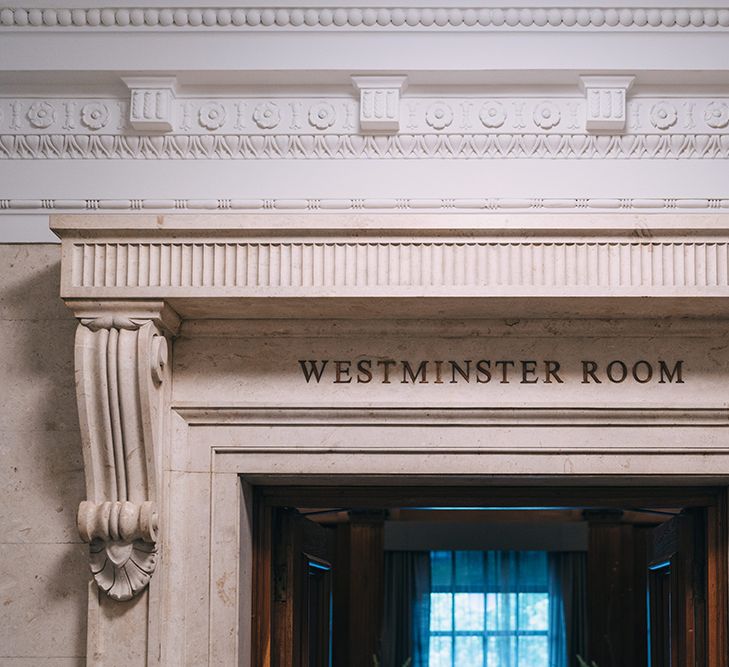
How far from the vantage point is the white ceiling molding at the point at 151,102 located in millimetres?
4758

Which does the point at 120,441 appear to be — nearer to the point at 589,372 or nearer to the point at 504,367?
the point at 504,367

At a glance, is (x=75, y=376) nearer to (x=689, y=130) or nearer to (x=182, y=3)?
(x=182, y=3)

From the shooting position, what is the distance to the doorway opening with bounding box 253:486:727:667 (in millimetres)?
4949

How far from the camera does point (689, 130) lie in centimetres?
475

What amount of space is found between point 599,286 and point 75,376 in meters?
1.90

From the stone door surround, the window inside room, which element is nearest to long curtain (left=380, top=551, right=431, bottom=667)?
the window inside room

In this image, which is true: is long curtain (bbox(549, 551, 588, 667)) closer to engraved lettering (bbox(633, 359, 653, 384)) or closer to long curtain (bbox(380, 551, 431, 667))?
long curtain (bbox(380, 551, 431, 667))

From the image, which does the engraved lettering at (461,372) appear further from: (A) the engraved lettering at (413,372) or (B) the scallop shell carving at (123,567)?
(B) the scallop shell carving at (123,567)

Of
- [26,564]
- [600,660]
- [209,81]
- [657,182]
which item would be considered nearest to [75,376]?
[26,564]

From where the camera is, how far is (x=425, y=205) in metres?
4.70

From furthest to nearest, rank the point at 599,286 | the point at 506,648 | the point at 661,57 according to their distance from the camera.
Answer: the point at 506,648 → the point at 661,57 → the point at 599,286

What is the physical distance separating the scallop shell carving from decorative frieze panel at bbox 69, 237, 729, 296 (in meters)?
0.93

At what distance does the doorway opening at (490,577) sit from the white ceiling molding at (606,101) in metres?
1.45

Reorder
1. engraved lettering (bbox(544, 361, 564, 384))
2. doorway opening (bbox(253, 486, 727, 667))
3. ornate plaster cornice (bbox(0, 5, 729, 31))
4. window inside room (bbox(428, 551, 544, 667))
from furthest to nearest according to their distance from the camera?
window inside room (bbox(428, 551, 544, 667)), doorway opening (bbox(253, 486, 727, 667)), ornate plaster cornice (bbox(0, 5, 729, 31)), engraved lettering (bbox(544, 361, 564, 384))
